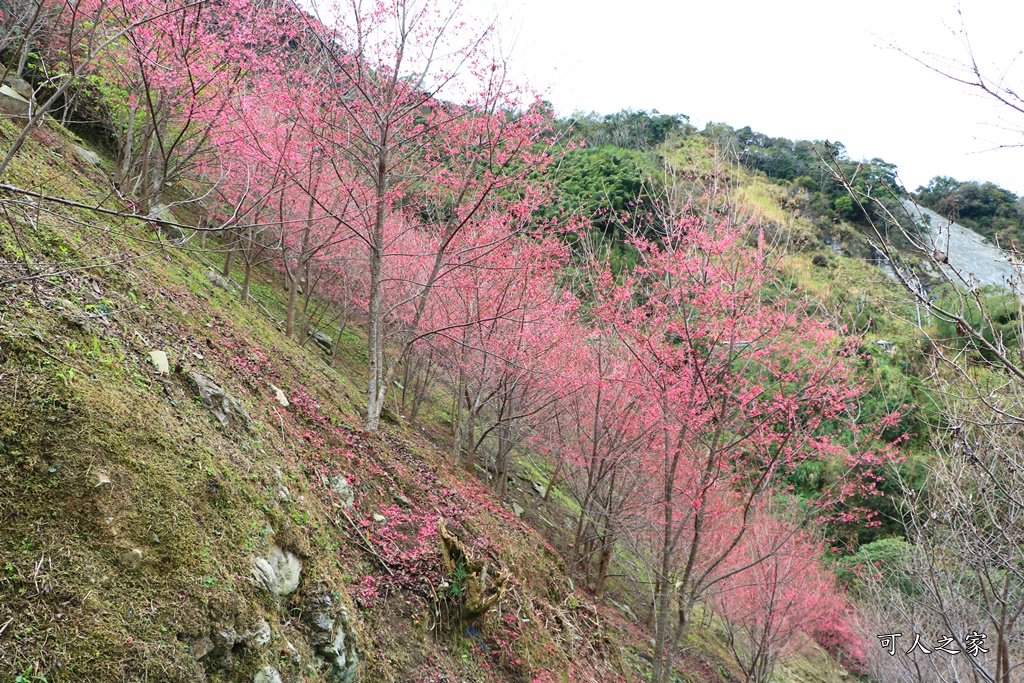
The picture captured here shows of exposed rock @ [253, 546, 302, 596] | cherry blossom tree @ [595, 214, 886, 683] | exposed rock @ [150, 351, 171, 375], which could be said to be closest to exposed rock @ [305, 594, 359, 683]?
exposed rock @ [253, 546, 302, 596]

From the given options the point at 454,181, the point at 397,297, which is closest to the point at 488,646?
the point at 454,181

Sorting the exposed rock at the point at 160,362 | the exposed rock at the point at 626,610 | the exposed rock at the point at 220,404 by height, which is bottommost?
the exposed rock at the point at 626,610

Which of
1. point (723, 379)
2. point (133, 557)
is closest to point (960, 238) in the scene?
point (723, 379)

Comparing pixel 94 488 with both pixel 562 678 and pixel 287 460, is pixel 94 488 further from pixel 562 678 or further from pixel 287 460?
pixel 562 678

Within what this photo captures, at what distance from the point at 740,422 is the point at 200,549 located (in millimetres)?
6844

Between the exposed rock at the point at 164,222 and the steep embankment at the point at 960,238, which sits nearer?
the exposed rock at the point at 164,222

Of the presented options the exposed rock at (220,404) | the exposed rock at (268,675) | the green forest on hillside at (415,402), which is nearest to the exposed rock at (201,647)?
the green forest on hillside at (415,402)

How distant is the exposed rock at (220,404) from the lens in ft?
13.7

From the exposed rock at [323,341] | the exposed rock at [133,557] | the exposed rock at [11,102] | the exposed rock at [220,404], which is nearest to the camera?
the exposed rock at [133,557]

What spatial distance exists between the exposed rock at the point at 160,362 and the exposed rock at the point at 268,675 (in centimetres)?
199

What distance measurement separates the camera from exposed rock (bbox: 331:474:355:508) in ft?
16.9

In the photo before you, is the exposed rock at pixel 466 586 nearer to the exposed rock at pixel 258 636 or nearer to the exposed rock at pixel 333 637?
the exposed rock at pixel 333 637

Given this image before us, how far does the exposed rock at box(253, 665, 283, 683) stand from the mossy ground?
0.06 metres

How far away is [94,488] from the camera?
2.72m
